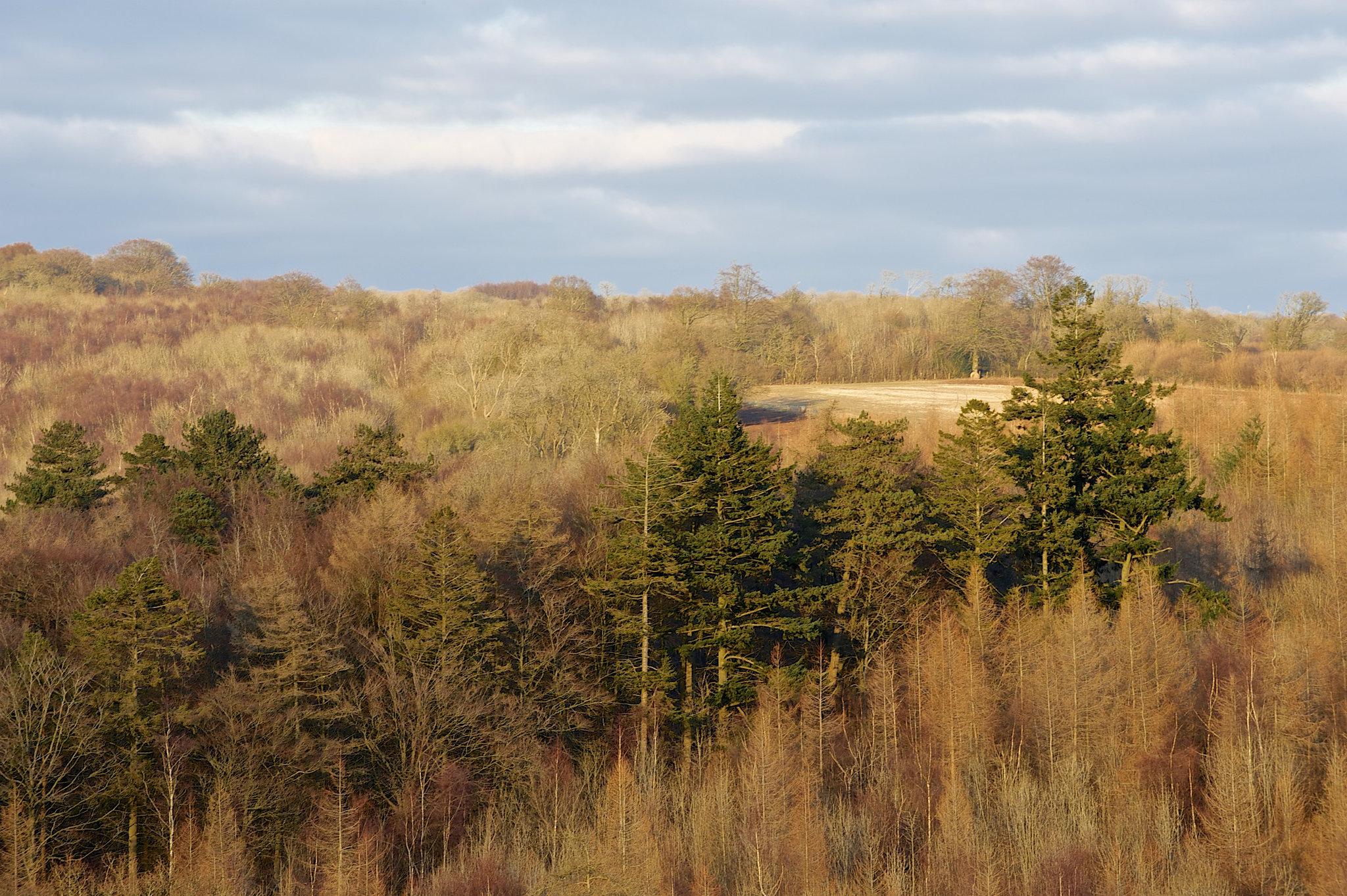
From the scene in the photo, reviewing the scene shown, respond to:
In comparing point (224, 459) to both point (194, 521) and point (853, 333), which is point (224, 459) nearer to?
point (194, 521)

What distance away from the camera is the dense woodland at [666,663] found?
3173 centimetres

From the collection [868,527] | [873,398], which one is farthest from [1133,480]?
[873,398]

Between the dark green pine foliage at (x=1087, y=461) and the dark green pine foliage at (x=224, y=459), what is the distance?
29.6m

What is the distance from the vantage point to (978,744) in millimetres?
40312

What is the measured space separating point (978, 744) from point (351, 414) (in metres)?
49.3

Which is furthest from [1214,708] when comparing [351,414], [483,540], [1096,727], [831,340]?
[831,340]

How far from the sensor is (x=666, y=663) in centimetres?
4047

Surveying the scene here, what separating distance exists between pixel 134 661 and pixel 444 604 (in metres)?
9.60

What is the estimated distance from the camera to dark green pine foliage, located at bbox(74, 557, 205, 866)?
3067 centimetres

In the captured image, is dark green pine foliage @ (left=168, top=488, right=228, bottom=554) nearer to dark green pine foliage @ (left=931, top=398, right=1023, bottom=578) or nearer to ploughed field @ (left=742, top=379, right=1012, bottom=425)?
dark green pine foliage @ (left=931, top=398, right=1023, bottom=578)

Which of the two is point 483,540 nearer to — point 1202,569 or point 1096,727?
point 1096,727

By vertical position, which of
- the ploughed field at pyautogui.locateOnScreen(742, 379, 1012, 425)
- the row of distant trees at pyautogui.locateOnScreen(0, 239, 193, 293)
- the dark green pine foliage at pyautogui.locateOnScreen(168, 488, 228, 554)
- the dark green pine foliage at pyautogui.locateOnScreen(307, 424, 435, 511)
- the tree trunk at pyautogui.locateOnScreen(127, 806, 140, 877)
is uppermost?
the row of distant trees at pyautogui.locateOnScreen(0, 239, 193, 293)

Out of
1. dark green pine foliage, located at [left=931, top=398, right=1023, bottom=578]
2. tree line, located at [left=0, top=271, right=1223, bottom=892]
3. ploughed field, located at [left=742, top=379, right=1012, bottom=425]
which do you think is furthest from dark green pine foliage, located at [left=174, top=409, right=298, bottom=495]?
ploughed field, located at [left=742, top=379, right=1012, bottom=425]

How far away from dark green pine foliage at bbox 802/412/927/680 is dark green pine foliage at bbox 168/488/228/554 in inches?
908
